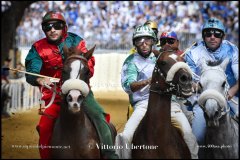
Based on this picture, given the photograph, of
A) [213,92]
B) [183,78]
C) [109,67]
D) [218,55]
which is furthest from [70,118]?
[109,67]

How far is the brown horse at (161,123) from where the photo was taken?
7.41 meters

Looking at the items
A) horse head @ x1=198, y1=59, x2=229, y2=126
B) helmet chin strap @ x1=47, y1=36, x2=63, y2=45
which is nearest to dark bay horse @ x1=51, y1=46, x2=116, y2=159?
helmet chin strap @ x1=47, y1=36, x2=63, y2=45

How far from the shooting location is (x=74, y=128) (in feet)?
24.1

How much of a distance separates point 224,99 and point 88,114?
195cm

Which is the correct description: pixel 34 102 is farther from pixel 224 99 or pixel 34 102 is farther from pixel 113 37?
pixel 224 99

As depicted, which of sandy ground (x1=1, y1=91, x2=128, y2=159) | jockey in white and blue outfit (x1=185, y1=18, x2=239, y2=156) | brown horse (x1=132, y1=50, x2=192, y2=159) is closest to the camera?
brown horse (x1=132, y1=50, x2=192, y2=159)

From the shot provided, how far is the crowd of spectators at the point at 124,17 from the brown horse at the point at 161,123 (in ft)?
60.2

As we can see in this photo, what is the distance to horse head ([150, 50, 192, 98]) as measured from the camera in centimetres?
709

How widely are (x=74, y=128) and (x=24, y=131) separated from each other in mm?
8079

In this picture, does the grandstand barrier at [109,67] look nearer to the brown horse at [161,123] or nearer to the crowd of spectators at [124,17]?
the crowd of spectators at [124,17]

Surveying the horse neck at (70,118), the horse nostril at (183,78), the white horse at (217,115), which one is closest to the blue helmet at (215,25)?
the white horse at (217,115)

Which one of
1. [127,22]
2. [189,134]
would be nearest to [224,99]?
[189,134]

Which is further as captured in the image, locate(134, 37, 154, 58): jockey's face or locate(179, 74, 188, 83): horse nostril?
locate(134, 37, 154, 58): jockey's face

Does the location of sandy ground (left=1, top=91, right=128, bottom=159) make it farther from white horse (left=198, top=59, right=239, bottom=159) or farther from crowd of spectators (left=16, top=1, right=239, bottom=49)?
crowd of spectators (left=16, top=1, right=239, bottom=49)
